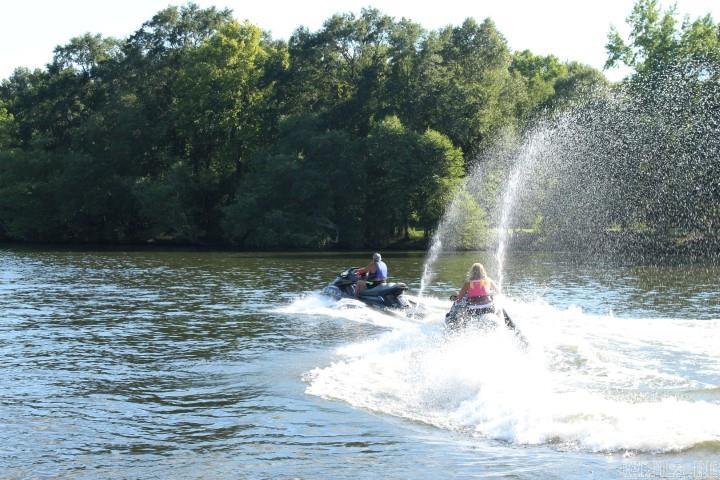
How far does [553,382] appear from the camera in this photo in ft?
46.8

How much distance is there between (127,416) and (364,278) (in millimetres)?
15144

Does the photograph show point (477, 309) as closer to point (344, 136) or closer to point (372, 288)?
point (372, 288)

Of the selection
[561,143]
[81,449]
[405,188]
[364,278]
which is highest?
[561,143]

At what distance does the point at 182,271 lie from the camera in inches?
1624

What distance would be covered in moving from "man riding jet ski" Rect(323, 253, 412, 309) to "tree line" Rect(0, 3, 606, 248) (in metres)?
32.9

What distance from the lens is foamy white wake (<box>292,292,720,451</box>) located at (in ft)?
37.0

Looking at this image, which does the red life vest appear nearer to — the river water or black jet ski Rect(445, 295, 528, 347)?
black jet ski Rect(445, 295, 528, 347)

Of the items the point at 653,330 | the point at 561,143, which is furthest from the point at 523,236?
the point at 653,330

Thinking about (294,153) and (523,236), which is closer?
(523,236)

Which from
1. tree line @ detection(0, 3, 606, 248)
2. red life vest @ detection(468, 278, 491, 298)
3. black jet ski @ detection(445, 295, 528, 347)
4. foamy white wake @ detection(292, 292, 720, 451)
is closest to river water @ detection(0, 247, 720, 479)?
foamy white wake @ detection(292, 292, 720, 451)

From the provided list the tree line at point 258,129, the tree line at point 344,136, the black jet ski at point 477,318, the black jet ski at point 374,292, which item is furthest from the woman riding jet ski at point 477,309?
the tree line at point 258,129

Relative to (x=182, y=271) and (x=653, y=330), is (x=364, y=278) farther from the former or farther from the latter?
(x=182, y=271)

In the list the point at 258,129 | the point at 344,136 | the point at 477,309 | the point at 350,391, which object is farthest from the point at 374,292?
the point at 258,129

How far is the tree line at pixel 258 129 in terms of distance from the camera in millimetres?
63625
